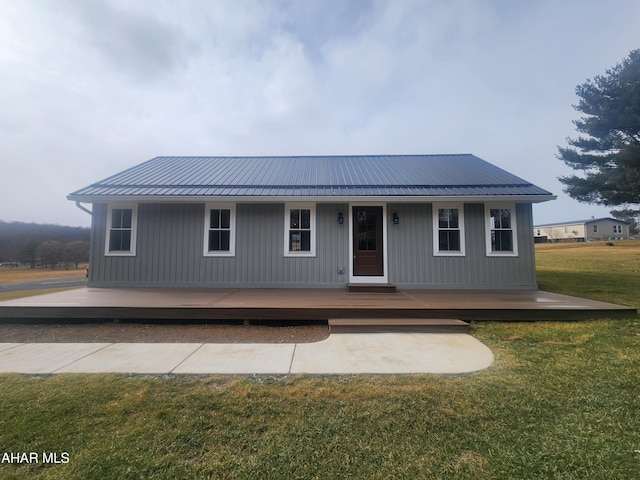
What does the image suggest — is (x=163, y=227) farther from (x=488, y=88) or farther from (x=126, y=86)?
(x=488, y=88)

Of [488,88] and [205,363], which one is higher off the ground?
[488,88]

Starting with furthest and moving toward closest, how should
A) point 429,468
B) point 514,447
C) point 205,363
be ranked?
point 205,363 → point 514,447 → point 429,468

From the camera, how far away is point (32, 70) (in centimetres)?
1045

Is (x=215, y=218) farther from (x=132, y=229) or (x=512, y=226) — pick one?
(x=512, y=226)

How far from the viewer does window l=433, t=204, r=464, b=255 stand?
7512mm

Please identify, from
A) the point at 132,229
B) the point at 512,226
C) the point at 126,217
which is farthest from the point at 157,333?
the point at 512,226

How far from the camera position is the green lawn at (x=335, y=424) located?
169 cm

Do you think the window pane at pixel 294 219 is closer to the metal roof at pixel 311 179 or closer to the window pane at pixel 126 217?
the metal roof at pixel 311 179

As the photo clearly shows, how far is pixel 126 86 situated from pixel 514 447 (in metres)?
16.5

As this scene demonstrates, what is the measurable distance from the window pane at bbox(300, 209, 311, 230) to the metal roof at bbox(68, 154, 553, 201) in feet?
1.87

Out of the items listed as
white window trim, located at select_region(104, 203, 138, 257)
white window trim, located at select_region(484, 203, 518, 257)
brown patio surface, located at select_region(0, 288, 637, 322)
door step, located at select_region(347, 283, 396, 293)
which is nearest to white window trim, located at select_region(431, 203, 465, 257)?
white window trim, located at select_region(484, 203, 518, 257)

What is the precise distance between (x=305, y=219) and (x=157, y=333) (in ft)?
14.6

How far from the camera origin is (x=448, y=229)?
756cm


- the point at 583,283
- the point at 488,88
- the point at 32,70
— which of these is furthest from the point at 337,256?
the point at 32,70
